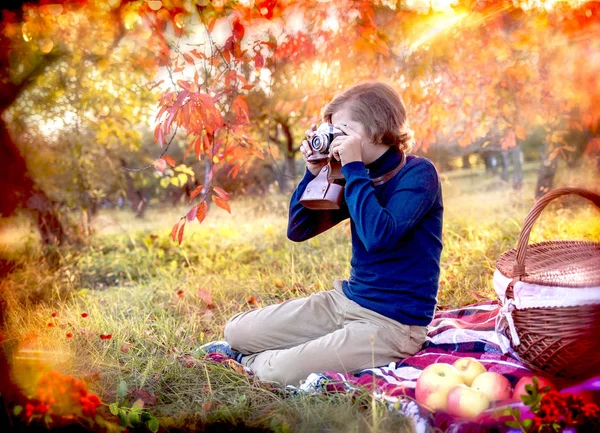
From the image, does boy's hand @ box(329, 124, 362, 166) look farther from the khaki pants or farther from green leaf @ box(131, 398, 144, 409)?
green leaf @ box(131, 398, 144, 409)

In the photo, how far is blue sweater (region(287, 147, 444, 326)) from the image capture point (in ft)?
6.63

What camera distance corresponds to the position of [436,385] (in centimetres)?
176

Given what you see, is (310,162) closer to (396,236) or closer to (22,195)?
(396,236)

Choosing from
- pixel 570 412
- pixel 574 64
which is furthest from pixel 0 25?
pixel 574 64

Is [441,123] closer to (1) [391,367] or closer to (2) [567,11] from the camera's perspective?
(2) [567,11]

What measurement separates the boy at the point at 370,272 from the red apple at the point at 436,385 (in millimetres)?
252

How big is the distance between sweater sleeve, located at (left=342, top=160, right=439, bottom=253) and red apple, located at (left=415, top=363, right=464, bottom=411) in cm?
47

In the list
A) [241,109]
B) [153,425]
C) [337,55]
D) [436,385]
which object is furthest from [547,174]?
[153,425]

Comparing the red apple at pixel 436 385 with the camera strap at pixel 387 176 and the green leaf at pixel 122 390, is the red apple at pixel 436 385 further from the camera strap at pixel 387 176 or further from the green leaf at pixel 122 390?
the green leaf at pixel 122 390

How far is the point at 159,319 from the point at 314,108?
1641mm

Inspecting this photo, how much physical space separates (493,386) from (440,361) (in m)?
0.39

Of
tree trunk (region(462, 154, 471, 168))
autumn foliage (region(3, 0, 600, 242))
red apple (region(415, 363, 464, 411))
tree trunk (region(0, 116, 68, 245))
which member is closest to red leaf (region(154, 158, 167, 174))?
autumn foliage (region(3, 0, 600, 242))

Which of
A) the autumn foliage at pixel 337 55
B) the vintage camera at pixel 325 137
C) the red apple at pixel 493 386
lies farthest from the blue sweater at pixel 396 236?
the autumn foliage at pixel 337 55

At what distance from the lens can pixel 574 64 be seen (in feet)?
15.5
